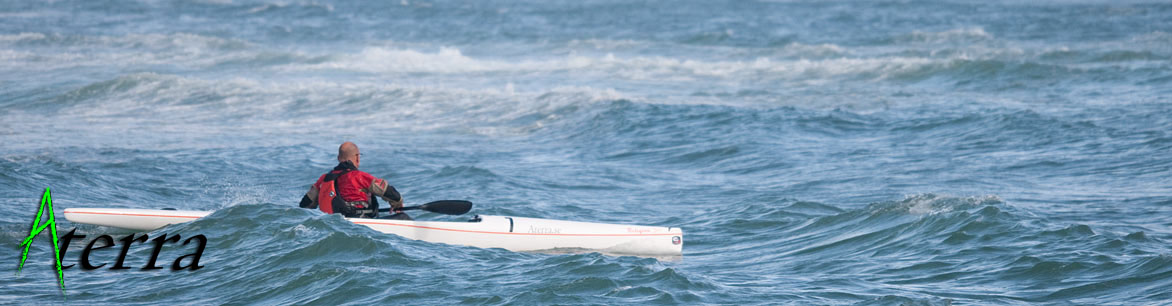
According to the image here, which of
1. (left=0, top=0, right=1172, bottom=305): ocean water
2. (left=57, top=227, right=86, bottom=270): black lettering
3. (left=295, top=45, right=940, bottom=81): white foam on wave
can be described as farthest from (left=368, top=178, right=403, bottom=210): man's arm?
(left=295, top=45, right=940, bottom=81): white foam on wave

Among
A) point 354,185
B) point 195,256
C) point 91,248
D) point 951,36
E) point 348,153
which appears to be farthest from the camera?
point 951,36

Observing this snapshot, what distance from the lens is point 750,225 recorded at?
1059 cm

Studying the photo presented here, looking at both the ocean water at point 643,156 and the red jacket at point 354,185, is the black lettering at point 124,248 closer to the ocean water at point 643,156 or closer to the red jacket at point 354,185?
the ocean water at point 643,156

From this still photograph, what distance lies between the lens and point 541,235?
904 centimetres

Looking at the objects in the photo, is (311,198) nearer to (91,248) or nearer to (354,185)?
(354,185)

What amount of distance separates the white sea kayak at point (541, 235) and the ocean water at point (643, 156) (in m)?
0.23

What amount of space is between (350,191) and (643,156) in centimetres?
668

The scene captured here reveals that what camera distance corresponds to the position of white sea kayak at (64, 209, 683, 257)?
8.99 m

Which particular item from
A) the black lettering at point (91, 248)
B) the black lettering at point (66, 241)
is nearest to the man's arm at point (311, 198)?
the black lettering at point (91, 248)

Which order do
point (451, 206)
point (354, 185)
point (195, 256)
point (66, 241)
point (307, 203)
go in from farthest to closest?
1. point (451, 206)
2. point (307, 203)
3. point (354, 185)
4. point (66, 241)
5. point (195, 256)

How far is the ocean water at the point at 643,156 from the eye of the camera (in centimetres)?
770

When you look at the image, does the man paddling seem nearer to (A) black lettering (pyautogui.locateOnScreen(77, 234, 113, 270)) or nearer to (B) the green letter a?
(A) black lettering (pyautogui.locateOnScreen(77, 234, 113, 270))

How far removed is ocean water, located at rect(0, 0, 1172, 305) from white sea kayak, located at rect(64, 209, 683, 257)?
0.74 ft

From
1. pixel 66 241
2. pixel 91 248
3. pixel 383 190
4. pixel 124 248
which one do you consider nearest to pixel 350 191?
pixel 383 190
